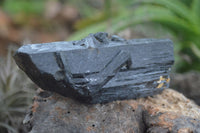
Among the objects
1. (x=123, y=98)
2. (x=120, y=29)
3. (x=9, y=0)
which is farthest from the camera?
(x=9, y=0)

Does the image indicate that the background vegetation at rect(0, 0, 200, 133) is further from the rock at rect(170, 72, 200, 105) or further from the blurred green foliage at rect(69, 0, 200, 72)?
the rock at rect(170, 72, 200, 105)

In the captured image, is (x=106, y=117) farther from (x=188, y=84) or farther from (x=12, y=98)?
(x=188, y=84)

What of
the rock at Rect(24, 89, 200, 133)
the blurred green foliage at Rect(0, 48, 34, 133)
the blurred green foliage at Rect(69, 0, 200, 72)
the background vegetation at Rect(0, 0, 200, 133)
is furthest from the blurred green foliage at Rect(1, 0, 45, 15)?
the rock at Rect(24, 89, 200, 133)

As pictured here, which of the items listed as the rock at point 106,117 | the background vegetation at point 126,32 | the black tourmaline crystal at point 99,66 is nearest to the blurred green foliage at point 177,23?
the background vegetation at point 126,32

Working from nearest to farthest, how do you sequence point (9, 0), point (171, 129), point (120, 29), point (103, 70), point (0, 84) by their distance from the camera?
point (171, 129)
point (103, 70)
point (0, 84)
point (120, 29)
point (9, 0)

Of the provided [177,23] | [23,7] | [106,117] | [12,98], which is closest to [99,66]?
[106,117]

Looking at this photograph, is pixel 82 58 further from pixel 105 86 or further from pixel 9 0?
pixel 9 0

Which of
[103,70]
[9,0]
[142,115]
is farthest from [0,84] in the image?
[9,0]
